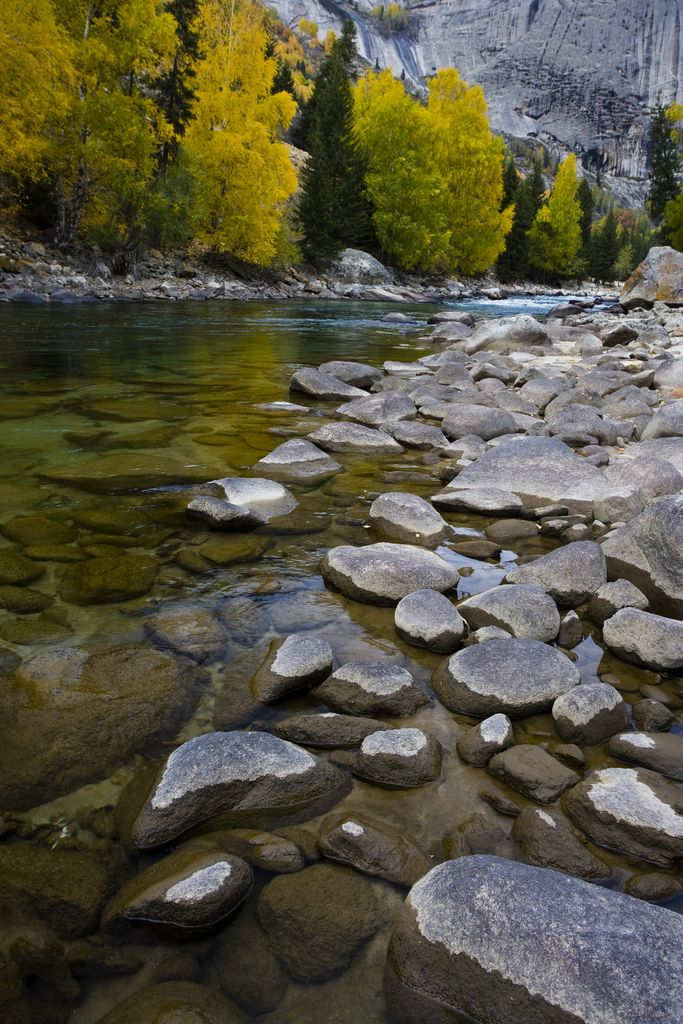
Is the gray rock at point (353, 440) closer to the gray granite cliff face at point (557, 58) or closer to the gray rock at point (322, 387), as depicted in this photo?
the gray rock at point (322, 387)

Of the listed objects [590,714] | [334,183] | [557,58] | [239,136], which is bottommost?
[590,714]

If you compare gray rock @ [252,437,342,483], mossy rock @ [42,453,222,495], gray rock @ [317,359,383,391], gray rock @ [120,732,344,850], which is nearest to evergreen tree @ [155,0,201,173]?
gray rock @ [317,359,383,391]

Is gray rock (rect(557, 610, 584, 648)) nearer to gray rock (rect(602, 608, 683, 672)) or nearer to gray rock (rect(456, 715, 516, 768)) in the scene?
gray rock (rect(602, 608, 683, 672))

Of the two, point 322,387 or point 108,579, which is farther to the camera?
point 322,387

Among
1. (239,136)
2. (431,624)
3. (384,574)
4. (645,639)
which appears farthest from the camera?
(239,136)

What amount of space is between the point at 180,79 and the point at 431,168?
14.2 m

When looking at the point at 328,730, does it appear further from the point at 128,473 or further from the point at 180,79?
the point at 180,79

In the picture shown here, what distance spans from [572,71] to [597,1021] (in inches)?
6880

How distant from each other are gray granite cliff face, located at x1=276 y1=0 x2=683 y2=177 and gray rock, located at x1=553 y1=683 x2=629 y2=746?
15555 cm

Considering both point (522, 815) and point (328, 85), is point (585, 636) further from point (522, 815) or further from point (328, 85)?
point (328, 85)

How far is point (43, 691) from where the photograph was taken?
6.90 feet

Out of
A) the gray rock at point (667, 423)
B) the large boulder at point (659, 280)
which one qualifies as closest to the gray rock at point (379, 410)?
the gray rock at point (667, 423)

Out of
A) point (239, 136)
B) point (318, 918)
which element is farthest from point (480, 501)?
point (239, 136)

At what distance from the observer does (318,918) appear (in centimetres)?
144
